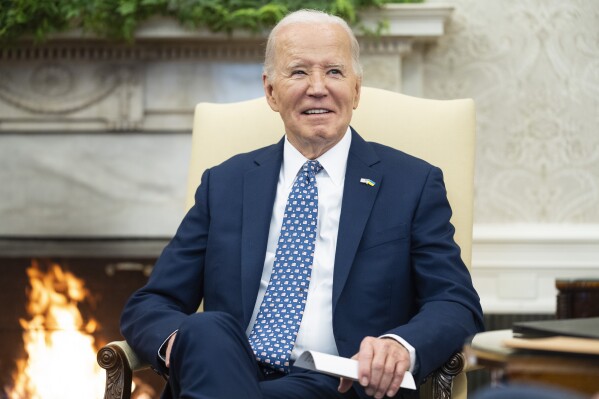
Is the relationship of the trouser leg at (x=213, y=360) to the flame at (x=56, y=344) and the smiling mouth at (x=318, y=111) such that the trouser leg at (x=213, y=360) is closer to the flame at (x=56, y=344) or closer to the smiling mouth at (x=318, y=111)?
the smiling mouth at (x=318, y=111)

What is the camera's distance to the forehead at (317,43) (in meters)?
2.10

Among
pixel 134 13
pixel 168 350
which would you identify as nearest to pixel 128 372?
pixel 168 350

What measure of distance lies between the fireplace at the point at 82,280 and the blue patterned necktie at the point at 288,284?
176 centimetres

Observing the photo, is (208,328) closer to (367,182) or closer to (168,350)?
(168,350)

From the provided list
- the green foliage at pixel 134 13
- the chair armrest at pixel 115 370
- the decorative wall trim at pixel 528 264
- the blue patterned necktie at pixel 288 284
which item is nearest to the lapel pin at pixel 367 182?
the blue patterned necktie at pixel 288 284

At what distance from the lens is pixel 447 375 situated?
1846 millimetres

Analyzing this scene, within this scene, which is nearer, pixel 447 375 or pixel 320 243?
pixel 447 375

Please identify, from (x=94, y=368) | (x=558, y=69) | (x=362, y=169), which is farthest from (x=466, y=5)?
(x=94, y=368)

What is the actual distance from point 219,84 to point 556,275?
1487 millimetres

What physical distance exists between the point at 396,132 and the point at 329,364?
2.99ft

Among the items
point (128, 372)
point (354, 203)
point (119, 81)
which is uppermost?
point (119, 81)

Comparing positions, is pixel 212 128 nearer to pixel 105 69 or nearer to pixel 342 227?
pixel 342 227

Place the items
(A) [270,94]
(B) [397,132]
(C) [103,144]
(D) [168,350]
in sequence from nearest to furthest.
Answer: (D) [168,350] < (A) [270,94] < (B) [397,132] < (C) [103,144]

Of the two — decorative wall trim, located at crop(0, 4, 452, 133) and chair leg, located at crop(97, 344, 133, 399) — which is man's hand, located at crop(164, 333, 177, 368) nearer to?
chair leg, located at crop(97, 344, 133, 399)
